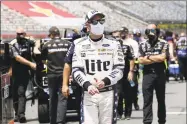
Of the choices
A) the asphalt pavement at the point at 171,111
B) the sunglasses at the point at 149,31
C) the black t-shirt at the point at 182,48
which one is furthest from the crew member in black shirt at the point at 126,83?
the black t-shirt at the point at 182,48

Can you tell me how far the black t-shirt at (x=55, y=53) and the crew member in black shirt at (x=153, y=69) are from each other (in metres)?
1.37

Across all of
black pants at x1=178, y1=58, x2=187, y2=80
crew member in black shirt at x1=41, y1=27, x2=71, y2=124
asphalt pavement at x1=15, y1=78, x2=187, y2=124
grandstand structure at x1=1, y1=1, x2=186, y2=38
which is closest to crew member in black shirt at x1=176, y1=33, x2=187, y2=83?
black pants at x1=178, y1=58, x2=187, y2=80

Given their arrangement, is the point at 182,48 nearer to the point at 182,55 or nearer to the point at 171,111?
the point at 182,55

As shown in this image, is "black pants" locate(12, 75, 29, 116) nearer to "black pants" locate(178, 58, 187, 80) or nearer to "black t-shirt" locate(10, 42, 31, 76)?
"black t-shirt" locate(10, 42, 31, 76)

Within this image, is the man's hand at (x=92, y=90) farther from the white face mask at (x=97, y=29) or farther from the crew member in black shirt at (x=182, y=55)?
the crew member in black shirt at (x=182, y=55)

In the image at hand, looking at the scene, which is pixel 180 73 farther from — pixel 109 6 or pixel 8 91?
pixel 109 6

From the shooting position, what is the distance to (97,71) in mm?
5957

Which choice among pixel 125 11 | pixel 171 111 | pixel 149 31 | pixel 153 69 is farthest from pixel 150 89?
pixel 125 11

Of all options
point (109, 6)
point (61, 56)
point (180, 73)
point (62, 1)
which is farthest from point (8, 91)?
point (109, 6)

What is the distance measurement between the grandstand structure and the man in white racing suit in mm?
27758

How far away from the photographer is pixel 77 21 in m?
30.7

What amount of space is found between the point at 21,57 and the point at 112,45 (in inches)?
208

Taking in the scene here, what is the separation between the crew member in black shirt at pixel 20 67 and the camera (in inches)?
435

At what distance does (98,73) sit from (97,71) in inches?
1.0
